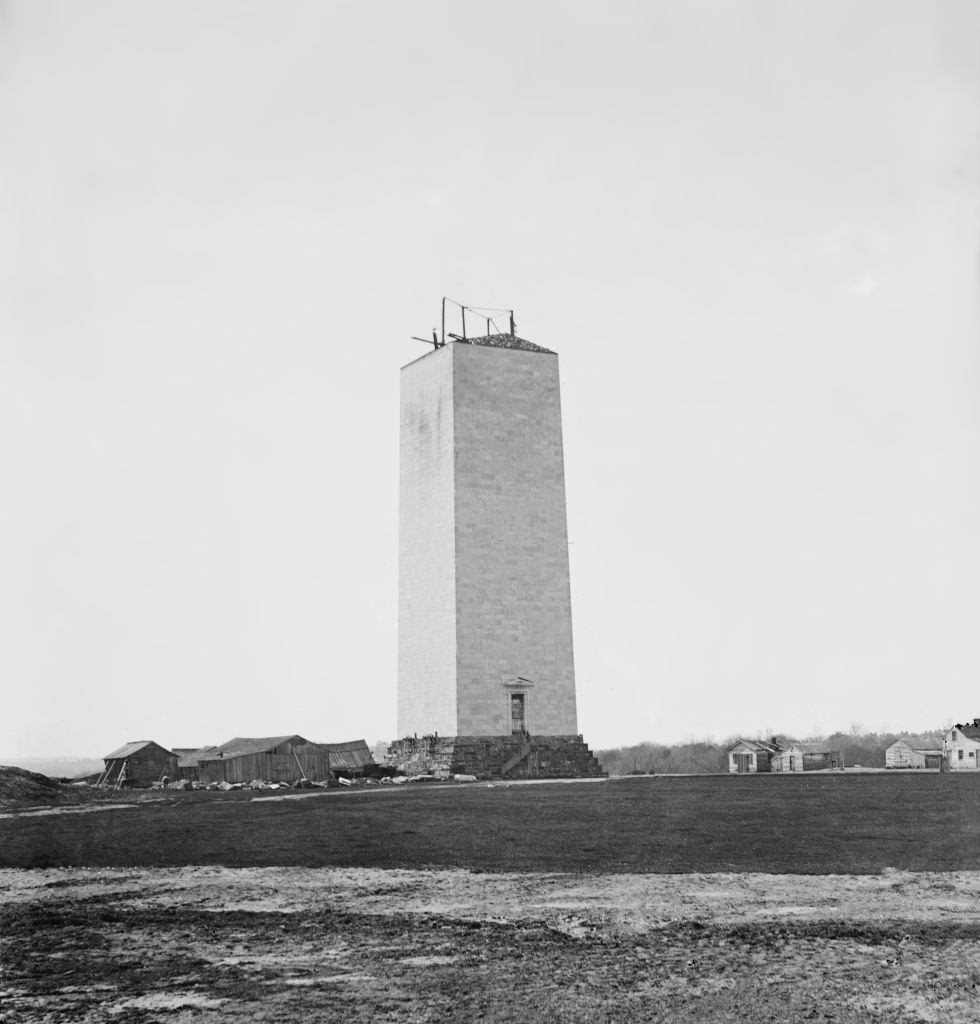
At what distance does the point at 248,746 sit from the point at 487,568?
11.1 metres

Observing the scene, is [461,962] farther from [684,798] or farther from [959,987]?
[684,798]

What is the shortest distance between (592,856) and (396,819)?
603 cm

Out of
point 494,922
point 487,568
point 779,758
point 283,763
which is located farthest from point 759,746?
point 494,922

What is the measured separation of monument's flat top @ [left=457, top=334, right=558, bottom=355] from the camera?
1820 inches

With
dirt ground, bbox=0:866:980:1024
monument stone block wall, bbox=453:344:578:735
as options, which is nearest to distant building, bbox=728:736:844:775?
monument stone block wall, bbox=453:344:578:735

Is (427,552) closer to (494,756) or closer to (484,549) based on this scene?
(484,549)

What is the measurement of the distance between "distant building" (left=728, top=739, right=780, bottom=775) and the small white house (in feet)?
28.0

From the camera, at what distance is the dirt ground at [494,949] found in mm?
6867

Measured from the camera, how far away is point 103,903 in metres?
10.5

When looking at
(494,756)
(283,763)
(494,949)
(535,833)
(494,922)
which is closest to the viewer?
(494,949)

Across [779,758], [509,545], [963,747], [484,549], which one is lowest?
[779,758]

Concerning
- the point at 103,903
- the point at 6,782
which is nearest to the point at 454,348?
the point at 6,782

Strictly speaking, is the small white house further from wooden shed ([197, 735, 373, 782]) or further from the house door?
wooden shed ([197, 735, 373, 782])

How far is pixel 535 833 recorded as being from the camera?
661 inches
